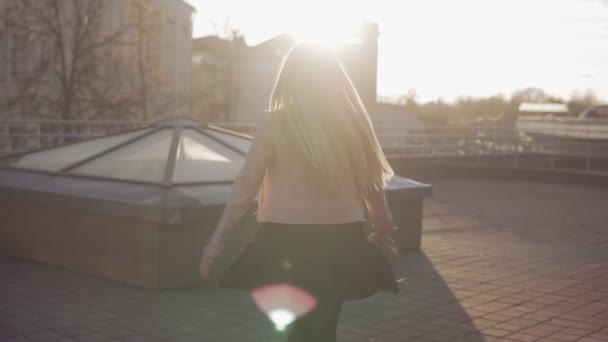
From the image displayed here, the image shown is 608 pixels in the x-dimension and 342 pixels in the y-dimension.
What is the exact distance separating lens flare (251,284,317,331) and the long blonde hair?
17.0 inches

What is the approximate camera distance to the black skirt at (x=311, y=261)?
327 centimetres

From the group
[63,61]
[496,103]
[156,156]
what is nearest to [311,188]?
[156,156]

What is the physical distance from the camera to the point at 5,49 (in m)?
29.1

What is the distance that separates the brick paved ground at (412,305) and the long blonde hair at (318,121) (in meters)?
2.51

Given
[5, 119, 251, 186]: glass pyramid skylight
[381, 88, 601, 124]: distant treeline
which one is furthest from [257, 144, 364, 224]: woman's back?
[381, 88, 601, 124]: distant treeline

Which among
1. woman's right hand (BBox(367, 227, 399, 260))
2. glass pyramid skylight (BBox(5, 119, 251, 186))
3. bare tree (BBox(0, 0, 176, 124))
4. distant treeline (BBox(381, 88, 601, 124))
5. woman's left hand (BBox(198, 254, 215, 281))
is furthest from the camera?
distant treeline (BBox(381, 88, 601, 124))

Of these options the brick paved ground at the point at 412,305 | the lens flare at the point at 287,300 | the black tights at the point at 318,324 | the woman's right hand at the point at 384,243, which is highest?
the woman's right hand at the point at 384,243

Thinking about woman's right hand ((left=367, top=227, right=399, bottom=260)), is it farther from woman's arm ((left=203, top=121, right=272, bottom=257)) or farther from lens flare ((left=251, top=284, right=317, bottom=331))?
woman's arm ((left=203, top=121, right=272, bottom=257))

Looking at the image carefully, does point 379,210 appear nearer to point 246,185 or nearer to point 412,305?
point 246,185

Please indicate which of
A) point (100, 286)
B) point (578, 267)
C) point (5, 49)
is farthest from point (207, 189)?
point (5, 49)

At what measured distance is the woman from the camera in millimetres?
3213

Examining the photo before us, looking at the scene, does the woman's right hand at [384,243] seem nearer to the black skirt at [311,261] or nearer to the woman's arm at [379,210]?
the woman's arm at [379,210]

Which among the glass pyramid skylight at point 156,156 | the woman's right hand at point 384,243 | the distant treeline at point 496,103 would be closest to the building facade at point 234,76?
the distant treeline at point 496,103

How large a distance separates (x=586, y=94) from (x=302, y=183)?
11442cm
